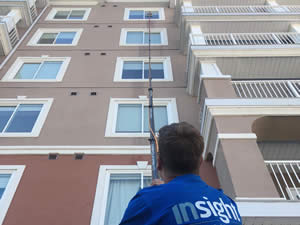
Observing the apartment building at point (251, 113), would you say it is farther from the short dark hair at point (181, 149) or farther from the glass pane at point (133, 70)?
the short dark hair at point (181, 149)

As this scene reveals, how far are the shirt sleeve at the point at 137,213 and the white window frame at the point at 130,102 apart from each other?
19.1 feet

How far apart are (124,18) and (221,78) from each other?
29.8 ft

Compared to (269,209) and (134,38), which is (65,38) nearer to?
(134,38)

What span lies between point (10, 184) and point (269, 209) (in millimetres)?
5601

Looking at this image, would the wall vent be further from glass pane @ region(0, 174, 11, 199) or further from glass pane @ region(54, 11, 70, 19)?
glass pane @ region(54, 11, 70, 19)

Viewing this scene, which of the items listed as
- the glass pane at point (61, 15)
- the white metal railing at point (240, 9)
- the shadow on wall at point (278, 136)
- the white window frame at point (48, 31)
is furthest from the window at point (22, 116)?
the glass pane at point (61, 15)

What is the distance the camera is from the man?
5.40ft

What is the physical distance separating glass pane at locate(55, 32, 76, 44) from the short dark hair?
11539 mm

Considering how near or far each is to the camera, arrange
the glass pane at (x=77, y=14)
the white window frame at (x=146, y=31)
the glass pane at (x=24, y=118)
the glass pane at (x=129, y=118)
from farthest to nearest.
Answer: the glass pane at (x=77, y=14), the white window frame at (x=146, y=31), the glass pane at (x=129, y=118), the glass pane at (x=24, y=118)

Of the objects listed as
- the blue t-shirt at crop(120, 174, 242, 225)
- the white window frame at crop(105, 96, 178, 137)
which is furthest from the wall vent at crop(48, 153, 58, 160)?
the blue t-shirt at crop(120, 174, 242, 225)

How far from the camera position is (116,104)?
28.6 feet

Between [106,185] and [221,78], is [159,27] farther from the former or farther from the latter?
[106,185]

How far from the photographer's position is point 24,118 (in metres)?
8.17

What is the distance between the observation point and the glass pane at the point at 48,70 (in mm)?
10120
